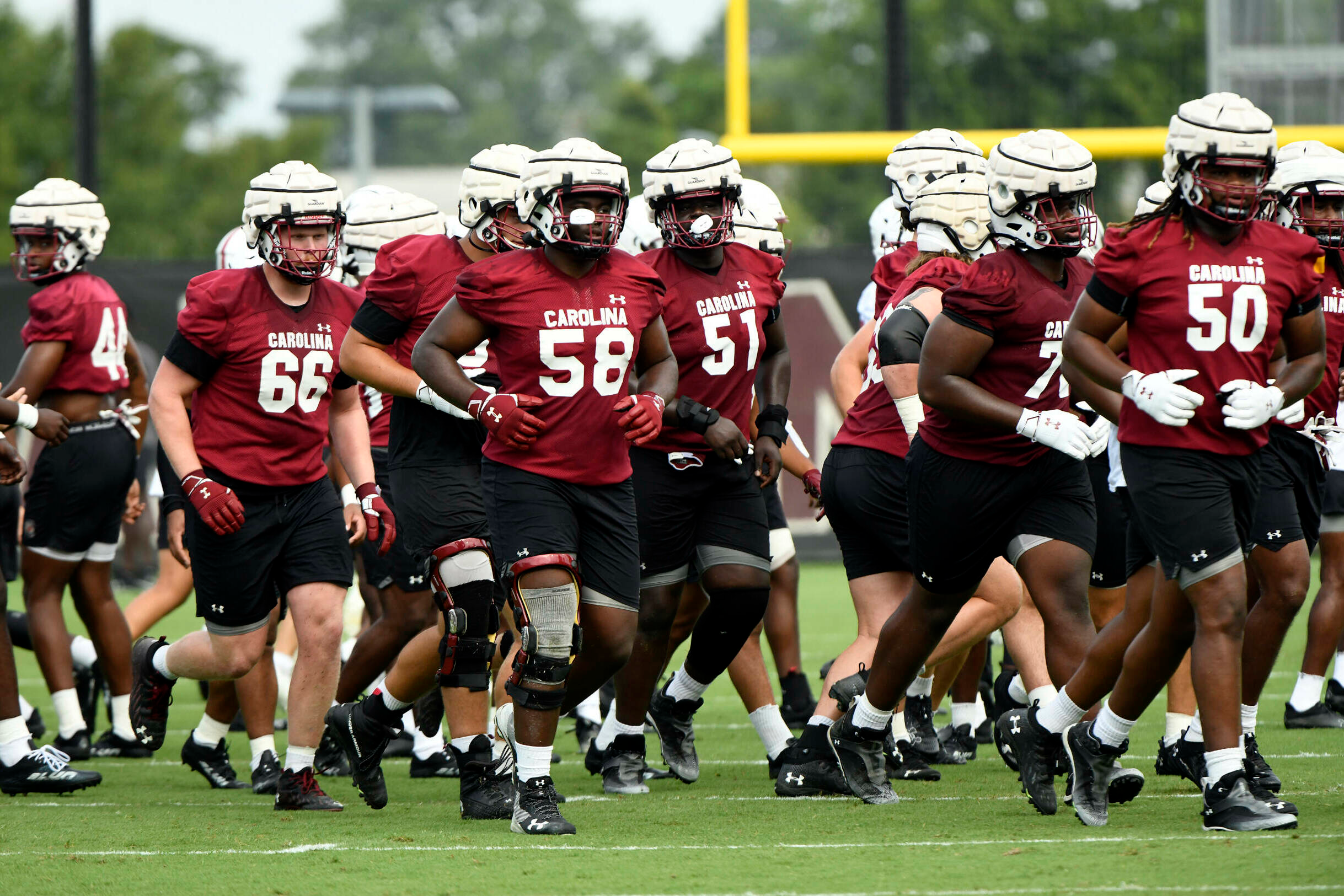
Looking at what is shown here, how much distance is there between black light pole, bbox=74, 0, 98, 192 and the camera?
15031mm

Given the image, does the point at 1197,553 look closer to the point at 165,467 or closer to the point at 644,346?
the point at 644,346

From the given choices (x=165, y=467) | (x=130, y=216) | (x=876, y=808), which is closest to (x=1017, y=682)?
(x=876, y=808)

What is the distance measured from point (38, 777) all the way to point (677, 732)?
225cm

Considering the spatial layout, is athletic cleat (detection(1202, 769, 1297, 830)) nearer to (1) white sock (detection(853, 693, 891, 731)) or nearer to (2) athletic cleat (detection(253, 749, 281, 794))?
(1) white sock (detection(853, 693, 891, 731))

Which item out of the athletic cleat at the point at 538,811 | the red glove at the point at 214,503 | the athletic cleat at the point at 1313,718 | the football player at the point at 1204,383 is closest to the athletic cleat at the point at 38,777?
the red glove at the point at 214,503

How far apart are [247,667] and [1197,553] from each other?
316 centimetres

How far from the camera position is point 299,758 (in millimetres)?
6312

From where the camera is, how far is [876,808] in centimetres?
610

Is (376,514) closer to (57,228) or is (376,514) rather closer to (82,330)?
(82,330)

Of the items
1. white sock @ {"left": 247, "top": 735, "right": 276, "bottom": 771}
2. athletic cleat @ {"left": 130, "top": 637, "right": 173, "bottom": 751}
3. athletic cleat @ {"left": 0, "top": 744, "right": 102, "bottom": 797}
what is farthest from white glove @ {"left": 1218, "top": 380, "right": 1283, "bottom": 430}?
athletic cleat @ {"left": 0, "top": 744, "right": 102, "bottom": 797}

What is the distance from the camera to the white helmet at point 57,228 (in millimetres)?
7988

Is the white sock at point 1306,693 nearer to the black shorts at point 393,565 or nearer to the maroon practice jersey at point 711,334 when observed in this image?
→ the maroon practice jersey at point 711,334

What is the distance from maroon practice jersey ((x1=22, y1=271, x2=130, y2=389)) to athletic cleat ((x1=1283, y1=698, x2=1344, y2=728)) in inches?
200

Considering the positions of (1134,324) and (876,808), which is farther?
(876,808)
